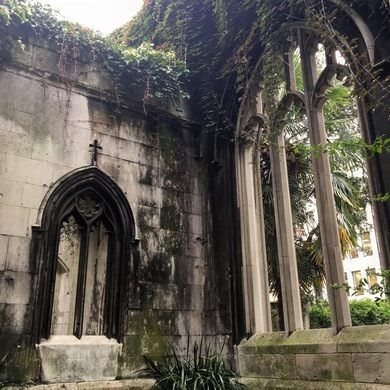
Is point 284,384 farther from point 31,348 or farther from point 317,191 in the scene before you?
point 31,348

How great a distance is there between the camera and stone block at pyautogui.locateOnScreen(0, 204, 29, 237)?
15.0ft

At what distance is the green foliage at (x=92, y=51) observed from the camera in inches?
203

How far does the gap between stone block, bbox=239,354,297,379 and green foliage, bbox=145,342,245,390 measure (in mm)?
192

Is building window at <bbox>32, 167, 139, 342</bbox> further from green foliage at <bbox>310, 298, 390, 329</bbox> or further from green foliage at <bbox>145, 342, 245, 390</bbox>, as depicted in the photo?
green foliage at <bbox>310, 298, 390, 329</bbox>

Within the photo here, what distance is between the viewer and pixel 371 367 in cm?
369

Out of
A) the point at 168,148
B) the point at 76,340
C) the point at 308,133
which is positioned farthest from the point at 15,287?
the point at 308,133

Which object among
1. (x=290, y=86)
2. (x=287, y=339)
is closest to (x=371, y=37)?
(x=290, y=86)

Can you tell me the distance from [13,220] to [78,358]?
160 cm

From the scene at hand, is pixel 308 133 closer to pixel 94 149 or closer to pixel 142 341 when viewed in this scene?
pixel 94 149

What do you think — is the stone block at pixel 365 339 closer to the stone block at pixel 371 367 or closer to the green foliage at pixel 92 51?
the stone block at pixel 371 367

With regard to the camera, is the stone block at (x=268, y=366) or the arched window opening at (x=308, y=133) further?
the stone block at (x=268, y=366)

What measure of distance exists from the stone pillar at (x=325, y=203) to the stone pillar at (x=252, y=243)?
1293mm

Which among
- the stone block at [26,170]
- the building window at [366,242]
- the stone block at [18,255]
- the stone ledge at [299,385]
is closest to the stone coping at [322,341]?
the stone ledge at [299,385]

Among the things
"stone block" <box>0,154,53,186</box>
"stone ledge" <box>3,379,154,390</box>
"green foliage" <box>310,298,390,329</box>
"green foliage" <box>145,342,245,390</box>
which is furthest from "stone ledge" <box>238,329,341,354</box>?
"green foliage" <box>310,298,390,329</box>
